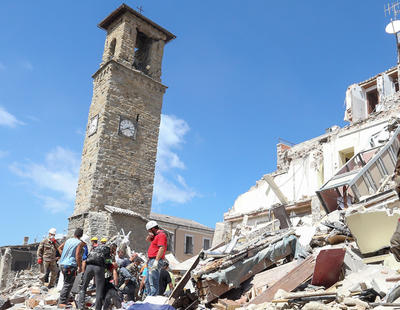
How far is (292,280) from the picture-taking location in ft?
19.8

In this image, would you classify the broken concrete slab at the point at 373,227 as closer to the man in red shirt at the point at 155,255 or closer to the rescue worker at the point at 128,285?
the man in red shirt at the point at 155,255

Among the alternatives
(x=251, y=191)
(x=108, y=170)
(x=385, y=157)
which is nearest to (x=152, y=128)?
(x=108, y=170)

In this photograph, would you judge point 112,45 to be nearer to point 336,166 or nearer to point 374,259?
point 336,166

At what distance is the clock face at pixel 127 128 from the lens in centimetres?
1848

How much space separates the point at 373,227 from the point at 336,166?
1040 cm

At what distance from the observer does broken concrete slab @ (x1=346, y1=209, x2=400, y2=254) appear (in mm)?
6250

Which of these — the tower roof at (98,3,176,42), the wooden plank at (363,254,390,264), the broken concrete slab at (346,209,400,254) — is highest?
the tower roof at (98,3,176,42)

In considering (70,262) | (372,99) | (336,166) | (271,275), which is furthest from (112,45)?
(271,275)

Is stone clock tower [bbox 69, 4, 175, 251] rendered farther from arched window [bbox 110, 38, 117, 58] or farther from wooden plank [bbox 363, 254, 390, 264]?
wooden plank [bbox 363, 254, 390, 264]

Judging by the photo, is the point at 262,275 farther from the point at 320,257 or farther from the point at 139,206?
the point at 139,206

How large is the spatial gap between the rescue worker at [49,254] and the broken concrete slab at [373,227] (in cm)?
708

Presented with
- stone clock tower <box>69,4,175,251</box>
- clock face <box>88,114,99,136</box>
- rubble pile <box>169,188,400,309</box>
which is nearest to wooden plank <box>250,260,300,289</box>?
rubble pile <box>169,188,400,309</box>

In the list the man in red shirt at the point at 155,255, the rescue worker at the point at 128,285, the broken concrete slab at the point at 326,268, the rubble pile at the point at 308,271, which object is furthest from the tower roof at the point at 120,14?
the broken concrete slab at the point at 326,268

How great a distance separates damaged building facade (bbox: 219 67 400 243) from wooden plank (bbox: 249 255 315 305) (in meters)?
5.30
